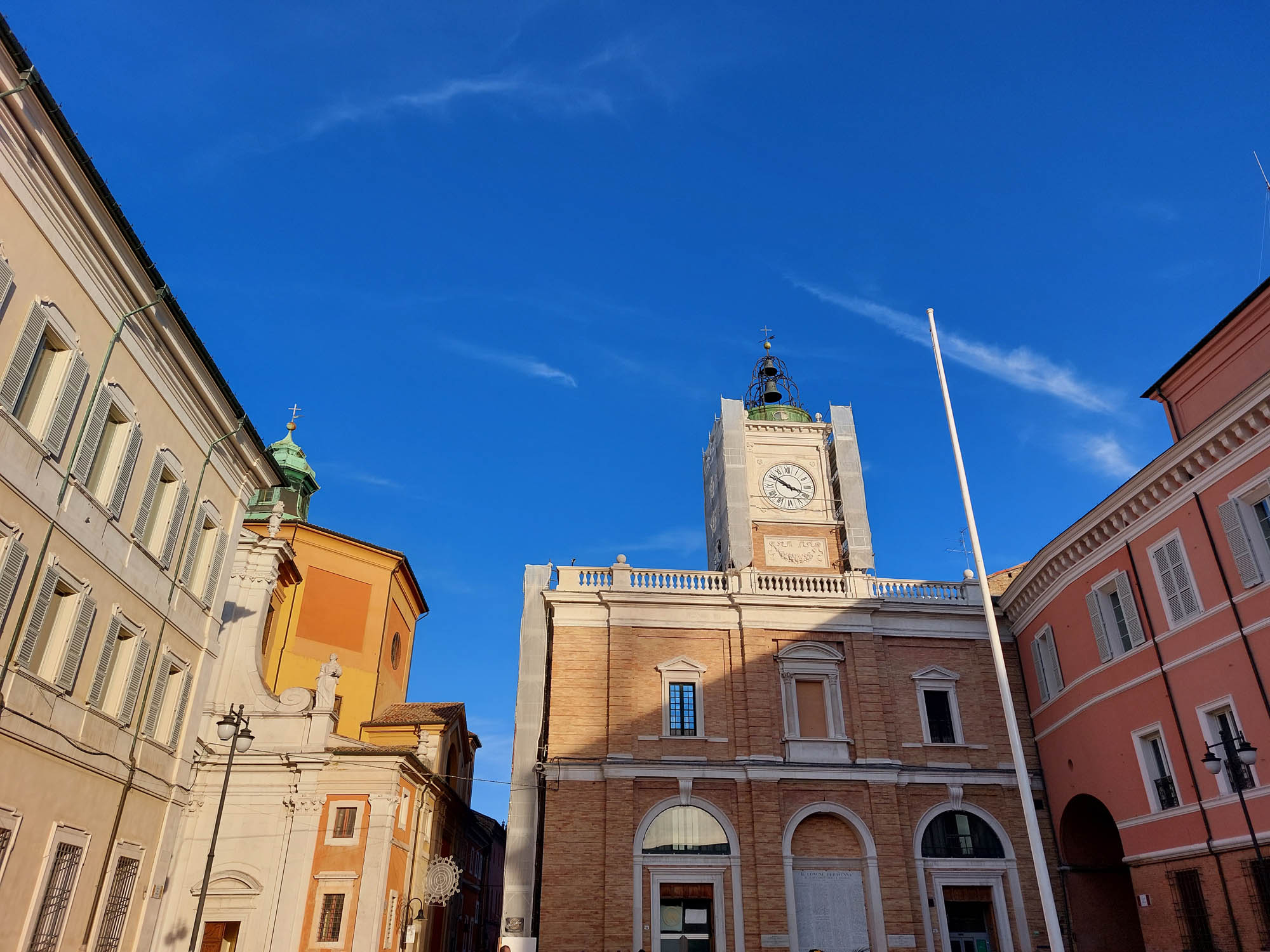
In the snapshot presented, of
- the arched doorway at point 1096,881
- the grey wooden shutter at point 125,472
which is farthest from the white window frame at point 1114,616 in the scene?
the grey wooden shutter at point 125,472

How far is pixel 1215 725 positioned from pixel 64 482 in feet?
76.6

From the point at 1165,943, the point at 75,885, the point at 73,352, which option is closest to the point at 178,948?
the point at 75,885

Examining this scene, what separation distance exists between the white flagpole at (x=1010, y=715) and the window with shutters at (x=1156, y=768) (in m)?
5.34

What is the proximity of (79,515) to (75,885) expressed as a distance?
5.95 m

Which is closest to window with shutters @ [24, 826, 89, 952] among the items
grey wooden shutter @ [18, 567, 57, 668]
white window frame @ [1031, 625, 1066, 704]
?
grey wooden shutter @ [18, 567, 57, 668]

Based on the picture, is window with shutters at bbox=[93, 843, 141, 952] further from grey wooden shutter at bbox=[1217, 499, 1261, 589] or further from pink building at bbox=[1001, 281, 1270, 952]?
grey wooden shutter at bbox=[1217, 499, 1261, 589]

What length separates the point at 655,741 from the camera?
28.9 meters

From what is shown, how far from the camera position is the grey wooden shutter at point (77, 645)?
46.6 ft

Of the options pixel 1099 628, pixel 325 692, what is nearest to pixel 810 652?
pixel 1099 628

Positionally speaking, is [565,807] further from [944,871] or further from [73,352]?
[73,352]

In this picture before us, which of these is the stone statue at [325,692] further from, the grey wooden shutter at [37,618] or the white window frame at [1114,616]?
the white window frame at [1114,616]

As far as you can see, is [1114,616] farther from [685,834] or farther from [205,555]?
[205,555]

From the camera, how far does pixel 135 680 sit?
53.9 ft

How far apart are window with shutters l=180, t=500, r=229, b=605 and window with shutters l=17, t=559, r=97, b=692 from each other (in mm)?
3807
